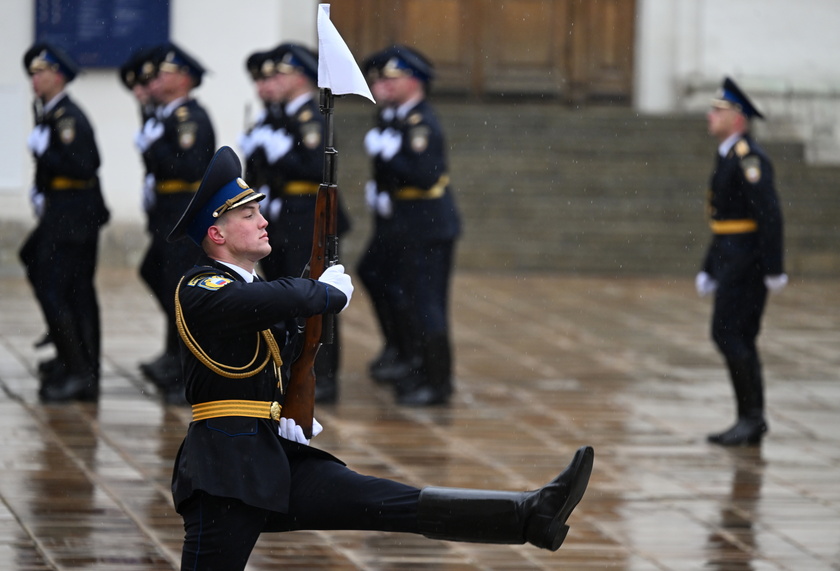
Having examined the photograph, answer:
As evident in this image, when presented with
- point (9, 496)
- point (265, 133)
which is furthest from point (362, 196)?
point (9, 496)

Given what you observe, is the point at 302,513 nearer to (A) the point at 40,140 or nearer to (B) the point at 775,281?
(B) the point at 775,281

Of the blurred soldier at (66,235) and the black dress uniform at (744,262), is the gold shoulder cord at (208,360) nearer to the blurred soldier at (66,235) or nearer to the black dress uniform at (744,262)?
the black dress uniform at (744,262)

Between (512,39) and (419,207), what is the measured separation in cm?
1115

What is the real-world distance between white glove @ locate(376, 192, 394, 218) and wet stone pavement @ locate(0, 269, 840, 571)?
99cm

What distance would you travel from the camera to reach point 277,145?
27.8ft

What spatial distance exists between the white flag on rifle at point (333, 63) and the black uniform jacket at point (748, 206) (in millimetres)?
3799

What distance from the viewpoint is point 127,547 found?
5477mm

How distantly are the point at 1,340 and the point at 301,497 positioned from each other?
251 inches

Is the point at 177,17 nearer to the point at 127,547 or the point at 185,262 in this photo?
the point at 185,262

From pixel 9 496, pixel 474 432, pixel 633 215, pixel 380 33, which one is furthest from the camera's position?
pixel 380 33

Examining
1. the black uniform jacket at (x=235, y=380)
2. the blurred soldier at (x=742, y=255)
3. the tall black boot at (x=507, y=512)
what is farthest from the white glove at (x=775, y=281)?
the black uniform jacket at (x=235, y=380)

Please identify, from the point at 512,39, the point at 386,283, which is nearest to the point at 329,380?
the point at 386,283

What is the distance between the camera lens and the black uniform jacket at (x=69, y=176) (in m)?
8.29

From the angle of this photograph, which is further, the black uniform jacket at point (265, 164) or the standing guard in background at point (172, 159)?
the black uniform jacket at point (265, 164)
